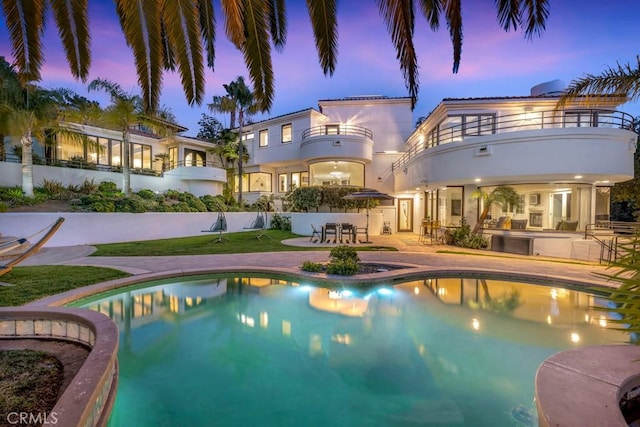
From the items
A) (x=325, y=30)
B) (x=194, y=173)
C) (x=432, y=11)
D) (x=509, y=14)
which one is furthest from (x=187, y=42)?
(x=194, y=173)

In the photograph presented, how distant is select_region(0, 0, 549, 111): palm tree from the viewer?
77.7 inches

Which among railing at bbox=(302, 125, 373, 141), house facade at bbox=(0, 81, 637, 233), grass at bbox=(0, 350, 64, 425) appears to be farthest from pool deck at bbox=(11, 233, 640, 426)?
railing at bbox=(302, 125, 373, 141)

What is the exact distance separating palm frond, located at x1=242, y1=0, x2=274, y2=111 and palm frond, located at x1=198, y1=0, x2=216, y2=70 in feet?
1.13

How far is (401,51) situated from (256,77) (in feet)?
3.47

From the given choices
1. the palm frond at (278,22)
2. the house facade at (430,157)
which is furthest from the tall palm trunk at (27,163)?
the palm frond at (278,22)

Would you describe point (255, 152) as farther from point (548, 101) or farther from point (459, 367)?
point (459, 367)

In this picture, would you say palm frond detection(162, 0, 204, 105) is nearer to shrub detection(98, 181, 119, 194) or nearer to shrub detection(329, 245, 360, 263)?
shrub detection(329, 245, 360, 263)

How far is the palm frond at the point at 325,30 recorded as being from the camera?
6.84 feet

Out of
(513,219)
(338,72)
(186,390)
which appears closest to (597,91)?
(513,219)

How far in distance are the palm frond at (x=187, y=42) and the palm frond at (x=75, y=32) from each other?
0.94 m

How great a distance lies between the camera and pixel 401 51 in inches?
74.0

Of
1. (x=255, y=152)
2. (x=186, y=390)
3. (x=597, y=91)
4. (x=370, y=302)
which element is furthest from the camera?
(x=255, y=152)

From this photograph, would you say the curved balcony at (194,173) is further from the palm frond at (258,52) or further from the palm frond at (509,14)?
the palm frond at (509,14)

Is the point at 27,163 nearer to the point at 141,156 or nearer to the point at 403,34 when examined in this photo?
the point at 141,156
